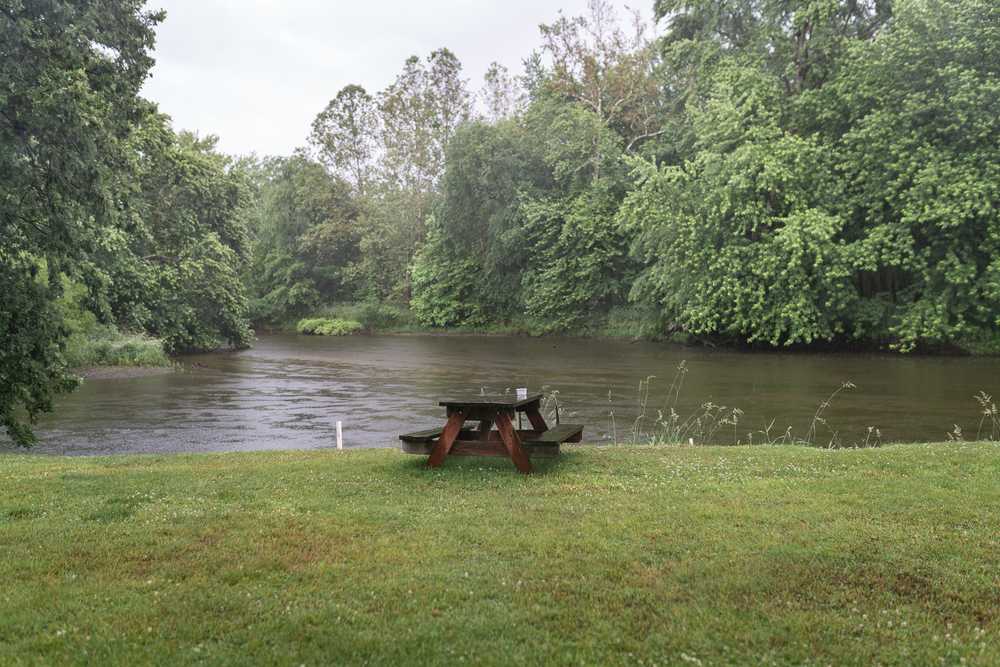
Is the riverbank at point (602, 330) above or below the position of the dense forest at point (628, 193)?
below

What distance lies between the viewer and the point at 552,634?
4.98 metres

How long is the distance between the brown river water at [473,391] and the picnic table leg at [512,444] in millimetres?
6690

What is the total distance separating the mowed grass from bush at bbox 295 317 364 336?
52491 millimetres

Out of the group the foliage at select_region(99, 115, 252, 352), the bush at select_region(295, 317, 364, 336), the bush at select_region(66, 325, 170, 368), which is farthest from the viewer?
the bush at select_region(295, 317, 364, 336)

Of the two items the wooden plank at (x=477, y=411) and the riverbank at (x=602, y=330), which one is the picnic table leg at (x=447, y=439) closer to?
the wooden plank at (x=477, y=411)

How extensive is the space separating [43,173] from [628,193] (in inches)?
1309

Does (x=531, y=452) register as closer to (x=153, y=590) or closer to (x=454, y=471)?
(x=454, y=471)

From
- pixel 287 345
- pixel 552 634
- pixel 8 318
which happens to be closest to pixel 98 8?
pixel 8 318

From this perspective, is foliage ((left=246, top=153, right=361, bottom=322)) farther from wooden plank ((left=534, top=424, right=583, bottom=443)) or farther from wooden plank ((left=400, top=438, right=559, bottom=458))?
wooden plank ((left=400, top=438, right=559, bottom=458))

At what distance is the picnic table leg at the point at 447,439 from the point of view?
10305mm

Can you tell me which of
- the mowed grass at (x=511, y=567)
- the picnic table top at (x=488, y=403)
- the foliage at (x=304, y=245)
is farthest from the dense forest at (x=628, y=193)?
the foliage at (x=304, y=245)

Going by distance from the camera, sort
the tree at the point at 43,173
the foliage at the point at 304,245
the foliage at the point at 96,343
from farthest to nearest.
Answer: the foliage at the point at 304,245
the foliage at the point at 96,343
the tree at the point at 43,173

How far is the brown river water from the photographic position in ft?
58.6

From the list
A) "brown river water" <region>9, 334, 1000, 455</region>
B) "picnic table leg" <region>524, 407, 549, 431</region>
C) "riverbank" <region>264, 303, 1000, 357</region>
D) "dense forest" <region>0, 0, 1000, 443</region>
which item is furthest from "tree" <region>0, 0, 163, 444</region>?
"riverbank" <region>264, 303, 1000, 357</region>
